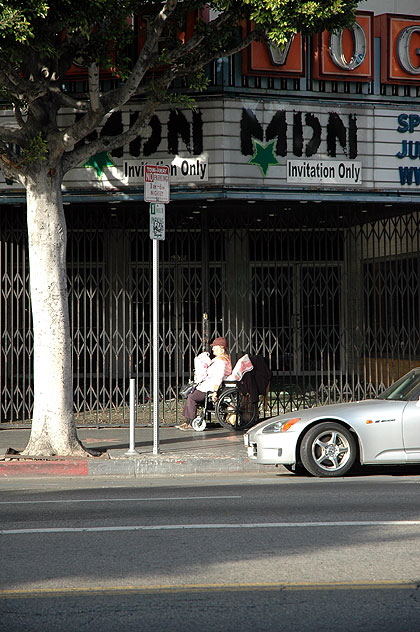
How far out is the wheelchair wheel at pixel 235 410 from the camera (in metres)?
14.9

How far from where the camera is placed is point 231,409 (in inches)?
592

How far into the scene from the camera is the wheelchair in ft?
49.0

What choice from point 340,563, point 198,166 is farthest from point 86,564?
point 198,166

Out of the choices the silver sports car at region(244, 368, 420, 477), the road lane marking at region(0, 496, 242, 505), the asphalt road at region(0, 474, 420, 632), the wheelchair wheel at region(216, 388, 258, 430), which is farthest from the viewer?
the wheelchair wheel at region(216, 388, 258, 430)

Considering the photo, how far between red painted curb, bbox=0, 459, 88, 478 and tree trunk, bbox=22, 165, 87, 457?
41 centimetres

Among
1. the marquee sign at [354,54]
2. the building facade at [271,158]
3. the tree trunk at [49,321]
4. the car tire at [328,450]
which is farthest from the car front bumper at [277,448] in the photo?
the marquee sign at [354,54]

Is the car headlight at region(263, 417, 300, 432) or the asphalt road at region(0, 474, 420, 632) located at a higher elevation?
the car headlight at region(263, 417, 300, 432)

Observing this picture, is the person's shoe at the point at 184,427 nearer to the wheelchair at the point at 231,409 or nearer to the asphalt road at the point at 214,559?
the wheelchair at the point at 231,409

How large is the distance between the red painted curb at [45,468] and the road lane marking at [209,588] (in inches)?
250

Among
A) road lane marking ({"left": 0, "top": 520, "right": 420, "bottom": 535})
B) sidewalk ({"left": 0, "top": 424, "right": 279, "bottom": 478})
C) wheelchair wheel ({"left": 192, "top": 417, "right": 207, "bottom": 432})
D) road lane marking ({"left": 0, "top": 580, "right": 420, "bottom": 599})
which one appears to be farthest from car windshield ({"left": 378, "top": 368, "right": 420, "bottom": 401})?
road lane marking ({"left": 0, "top": 580, "right": 420, "bottom": 599})

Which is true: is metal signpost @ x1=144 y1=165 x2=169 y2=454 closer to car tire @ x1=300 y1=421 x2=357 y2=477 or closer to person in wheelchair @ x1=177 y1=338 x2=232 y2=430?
car tire @ x1=300 y1=421 x2=357 y2=477

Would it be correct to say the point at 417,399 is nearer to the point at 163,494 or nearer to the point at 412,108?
the point at 163,494

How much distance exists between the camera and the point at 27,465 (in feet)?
39.0

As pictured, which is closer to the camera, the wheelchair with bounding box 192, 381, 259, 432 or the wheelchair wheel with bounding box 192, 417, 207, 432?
the wheelchair with bounding box 192, 381, 259, 432
